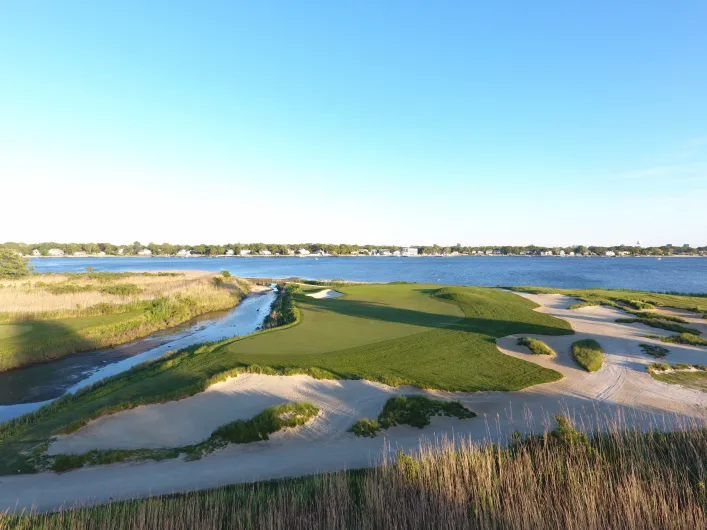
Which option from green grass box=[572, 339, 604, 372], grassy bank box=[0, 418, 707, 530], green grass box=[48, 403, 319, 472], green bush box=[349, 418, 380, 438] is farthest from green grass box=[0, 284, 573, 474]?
grassy bank box=[0, 418, 707, 530]

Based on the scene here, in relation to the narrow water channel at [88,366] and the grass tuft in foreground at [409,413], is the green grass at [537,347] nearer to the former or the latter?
the grass tuft in foreground at [409,413]

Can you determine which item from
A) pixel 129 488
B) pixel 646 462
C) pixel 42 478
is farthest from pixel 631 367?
pixel 42 478

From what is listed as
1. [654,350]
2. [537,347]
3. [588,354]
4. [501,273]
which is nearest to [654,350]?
[654,350]

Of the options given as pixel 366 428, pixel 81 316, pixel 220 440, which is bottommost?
pixel 81 316

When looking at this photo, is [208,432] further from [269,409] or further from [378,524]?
[378,524]

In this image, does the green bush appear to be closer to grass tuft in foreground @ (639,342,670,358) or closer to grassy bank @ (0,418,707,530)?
grassy bank @ (0,418,707,530)

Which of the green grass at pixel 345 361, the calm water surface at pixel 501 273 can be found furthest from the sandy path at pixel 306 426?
the calm water surface at pixel 501 273

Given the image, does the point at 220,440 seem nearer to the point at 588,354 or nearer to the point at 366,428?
the point at 366,428
